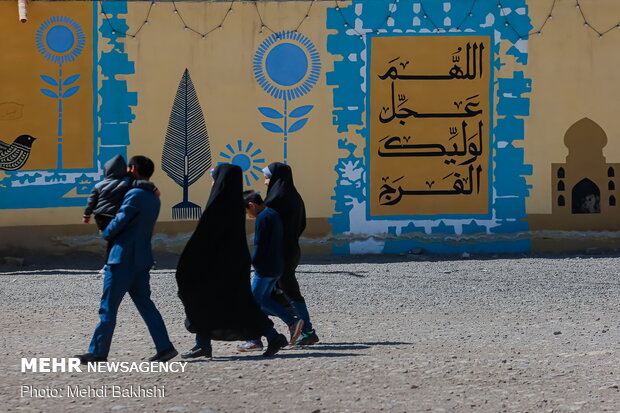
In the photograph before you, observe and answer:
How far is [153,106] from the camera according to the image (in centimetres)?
1340

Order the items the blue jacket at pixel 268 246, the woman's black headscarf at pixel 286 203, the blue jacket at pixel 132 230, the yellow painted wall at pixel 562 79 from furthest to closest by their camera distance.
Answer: the yellow painted wall at pixel 562 79, the woman's black headscarf at pixel 286 203, the blue jacket at pixel 268 246, the blue jacket at pixel 132 230

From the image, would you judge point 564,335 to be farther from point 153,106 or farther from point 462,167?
point 153,106

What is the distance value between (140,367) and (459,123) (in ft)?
25.8

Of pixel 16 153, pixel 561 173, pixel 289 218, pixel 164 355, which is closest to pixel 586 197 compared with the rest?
pixel 561 173

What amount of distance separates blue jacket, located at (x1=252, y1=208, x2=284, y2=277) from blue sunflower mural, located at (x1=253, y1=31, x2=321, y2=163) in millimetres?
6323

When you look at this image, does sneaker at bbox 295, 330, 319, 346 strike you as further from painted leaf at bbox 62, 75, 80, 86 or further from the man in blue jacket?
painted leaf at bbox 62, 75, 80, 86

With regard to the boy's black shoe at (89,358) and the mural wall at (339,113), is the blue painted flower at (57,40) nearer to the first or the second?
the mural wall at (339,113)

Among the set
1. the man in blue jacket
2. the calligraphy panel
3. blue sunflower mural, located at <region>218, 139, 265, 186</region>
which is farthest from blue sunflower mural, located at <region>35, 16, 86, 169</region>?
the man in blue jacket

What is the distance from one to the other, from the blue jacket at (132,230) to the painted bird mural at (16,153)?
6979 millimetres

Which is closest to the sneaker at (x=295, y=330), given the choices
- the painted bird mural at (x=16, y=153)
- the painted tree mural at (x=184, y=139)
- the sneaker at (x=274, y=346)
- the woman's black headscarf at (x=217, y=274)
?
the sneaker at (x=274, y=346)

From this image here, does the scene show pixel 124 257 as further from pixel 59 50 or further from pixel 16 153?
pixel 59 50

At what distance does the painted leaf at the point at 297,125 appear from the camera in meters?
13.6

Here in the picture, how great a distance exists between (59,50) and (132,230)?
727 centimetres

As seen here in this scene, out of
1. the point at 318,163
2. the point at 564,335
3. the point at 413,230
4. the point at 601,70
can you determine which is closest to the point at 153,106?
the point at 318,163
